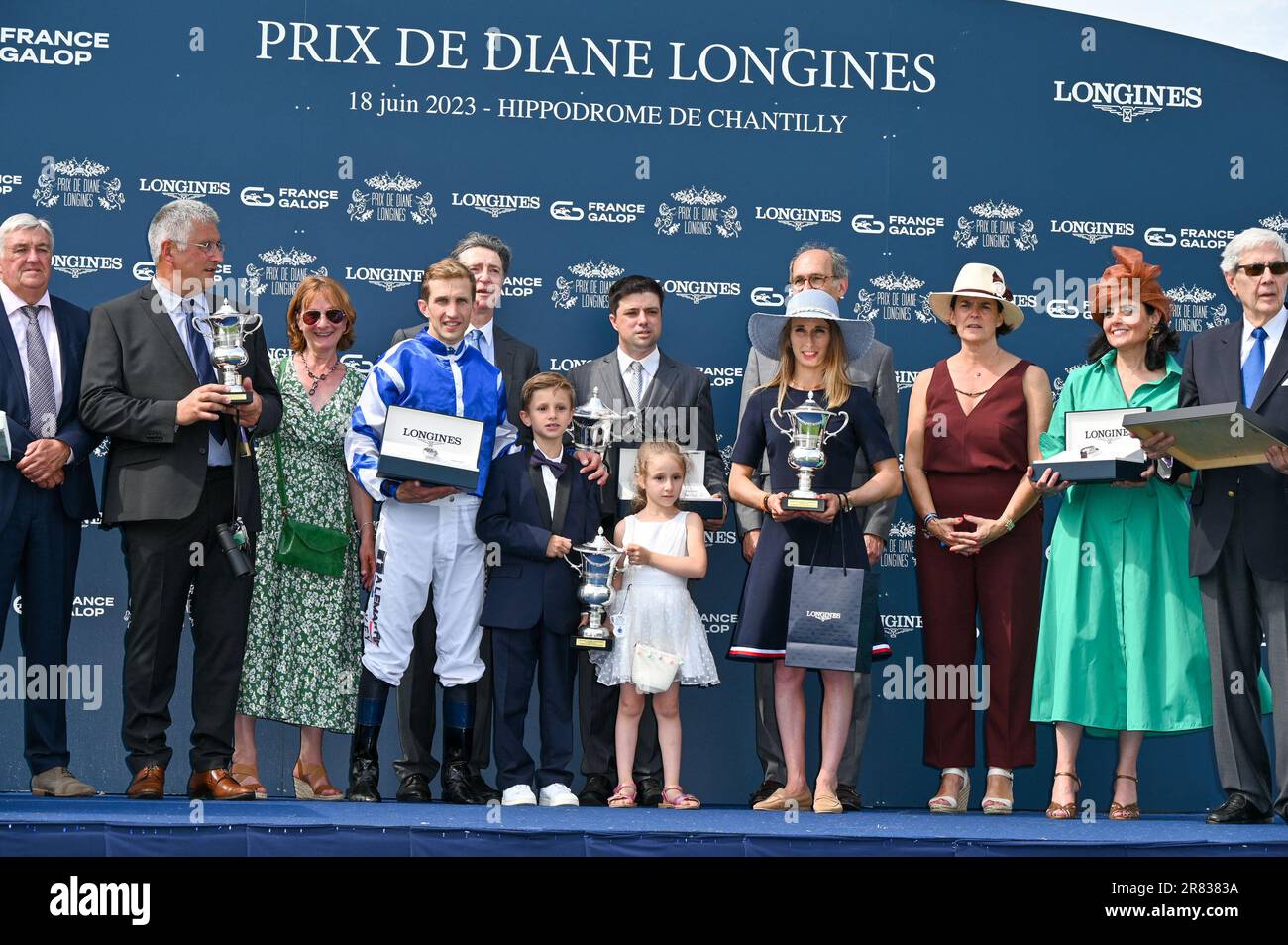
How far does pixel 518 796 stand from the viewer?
245 inches

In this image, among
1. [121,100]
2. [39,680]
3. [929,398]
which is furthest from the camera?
[121,100]

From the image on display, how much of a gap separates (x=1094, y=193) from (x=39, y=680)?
5.39 m

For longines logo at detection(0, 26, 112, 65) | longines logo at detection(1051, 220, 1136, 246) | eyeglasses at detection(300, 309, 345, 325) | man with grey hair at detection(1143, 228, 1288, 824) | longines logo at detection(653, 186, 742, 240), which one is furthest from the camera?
longines logo at detection(1051, 220, 1136, 246)

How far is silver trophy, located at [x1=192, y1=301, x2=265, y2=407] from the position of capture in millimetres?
6004

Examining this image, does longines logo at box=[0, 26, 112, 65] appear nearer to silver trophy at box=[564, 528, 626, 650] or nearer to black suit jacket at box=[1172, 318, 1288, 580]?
silver trophy at box=[564, 528, 626, 650]

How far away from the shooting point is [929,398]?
671 cm

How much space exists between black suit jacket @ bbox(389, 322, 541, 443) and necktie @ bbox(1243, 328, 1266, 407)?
2.85 meters

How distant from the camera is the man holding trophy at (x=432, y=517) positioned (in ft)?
20.4

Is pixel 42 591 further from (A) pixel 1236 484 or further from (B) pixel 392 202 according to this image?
(A) pixel 1236 484

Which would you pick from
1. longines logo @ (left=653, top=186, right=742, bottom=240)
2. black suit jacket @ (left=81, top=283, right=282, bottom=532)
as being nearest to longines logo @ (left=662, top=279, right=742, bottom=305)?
longines logo @ (left=653, top=186, right=742, bottom=240)

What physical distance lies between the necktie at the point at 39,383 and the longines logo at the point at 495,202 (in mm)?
2204
